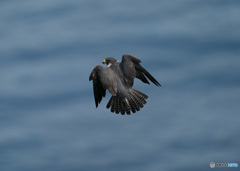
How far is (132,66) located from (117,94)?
990mm

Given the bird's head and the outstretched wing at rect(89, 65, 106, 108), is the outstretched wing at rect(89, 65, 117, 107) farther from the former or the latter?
the bird's head

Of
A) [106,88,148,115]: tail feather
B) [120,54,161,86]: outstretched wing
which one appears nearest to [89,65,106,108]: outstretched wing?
[106,88,148,115]: tail feather

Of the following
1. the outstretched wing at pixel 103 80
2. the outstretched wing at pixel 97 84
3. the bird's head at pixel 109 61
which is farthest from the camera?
the bird's head at pixel 109 61

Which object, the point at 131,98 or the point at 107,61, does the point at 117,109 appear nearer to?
the point at 131,98

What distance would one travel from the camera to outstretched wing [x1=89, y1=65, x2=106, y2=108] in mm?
13719

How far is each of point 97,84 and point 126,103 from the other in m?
1.08

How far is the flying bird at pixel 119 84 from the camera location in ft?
44.6

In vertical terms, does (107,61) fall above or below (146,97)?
above

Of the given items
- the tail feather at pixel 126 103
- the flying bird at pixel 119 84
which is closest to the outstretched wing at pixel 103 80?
the flying bird at pixel 119 84

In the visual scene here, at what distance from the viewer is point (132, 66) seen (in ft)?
45.8

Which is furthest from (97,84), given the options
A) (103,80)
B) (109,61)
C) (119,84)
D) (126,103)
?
(126,103)

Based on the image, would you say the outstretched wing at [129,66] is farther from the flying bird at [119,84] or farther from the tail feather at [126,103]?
the tail feather at [126,103]

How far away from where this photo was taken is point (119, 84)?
13.7 m

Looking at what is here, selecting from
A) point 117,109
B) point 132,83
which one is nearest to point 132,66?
point 132,83
